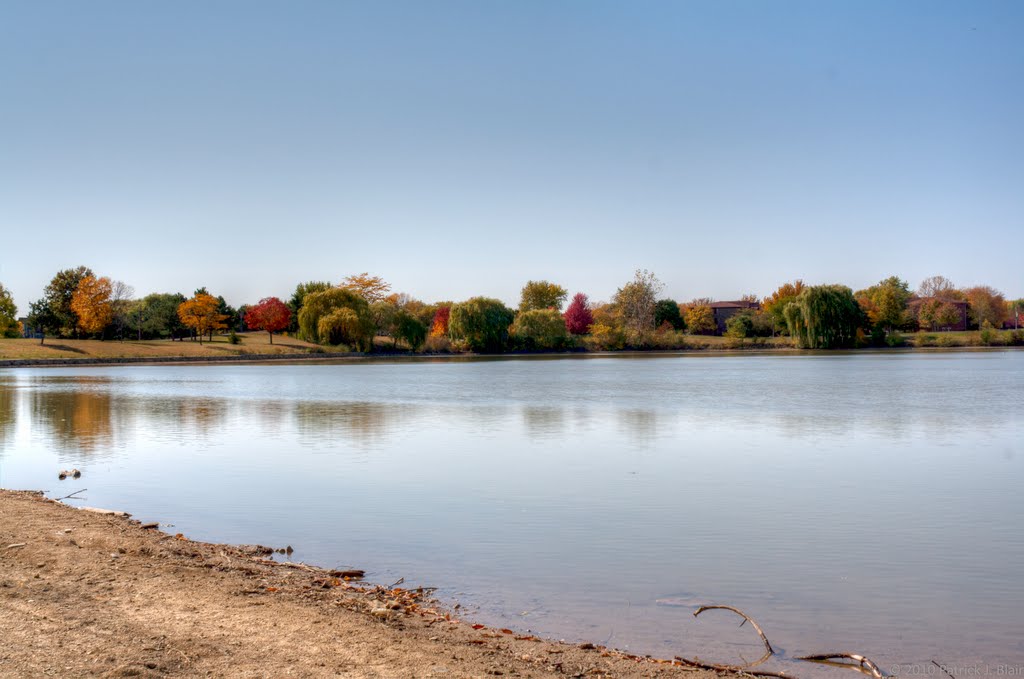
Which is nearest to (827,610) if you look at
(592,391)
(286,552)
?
(286,552)

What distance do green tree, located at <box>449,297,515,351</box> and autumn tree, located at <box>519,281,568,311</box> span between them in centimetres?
3387

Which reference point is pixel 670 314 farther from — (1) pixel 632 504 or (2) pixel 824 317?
(1) pixel 632 504

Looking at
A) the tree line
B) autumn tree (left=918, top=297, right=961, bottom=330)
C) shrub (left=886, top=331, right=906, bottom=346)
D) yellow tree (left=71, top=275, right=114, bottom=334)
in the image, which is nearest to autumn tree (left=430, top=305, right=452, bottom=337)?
the tree line

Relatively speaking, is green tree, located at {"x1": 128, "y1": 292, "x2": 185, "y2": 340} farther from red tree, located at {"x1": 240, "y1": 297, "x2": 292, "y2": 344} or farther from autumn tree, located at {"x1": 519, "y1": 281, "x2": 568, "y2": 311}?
autumn tree, located at {"x1": 519, "y1": 281, "x2": 568, "y2": 311}

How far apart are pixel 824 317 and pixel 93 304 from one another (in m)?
68.5

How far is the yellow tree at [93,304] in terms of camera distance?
8006 centimetres

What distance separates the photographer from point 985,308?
124m

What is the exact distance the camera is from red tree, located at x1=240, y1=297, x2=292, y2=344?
9512 centimetres

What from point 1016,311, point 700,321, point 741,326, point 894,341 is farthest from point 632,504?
point 1016,311

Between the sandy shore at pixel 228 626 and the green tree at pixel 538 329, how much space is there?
80334 mm

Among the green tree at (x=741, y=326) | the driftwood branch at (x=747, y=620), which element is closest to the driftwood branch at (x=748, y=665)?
the driftwood branch at (x=747, y=620)

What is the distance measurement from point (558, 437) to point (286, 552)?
36.9 feet

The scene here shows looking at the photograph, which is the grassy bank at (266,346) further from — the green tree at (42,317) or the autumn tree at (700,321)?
the autumn tree at (700,321)

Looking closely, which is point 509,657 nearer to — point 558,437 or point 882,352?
point 558,437
